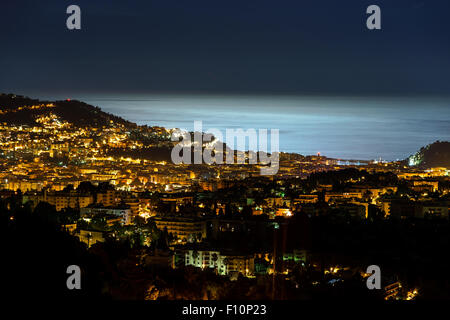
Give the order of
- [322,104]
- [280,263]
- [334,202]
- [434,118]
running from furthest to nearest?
[322,104]
[434,118]
[334,202]
[280,263]

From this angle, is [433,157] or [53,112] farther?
[53,112]

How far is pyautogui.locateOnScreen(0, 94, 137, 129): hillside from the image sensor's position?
42125mm

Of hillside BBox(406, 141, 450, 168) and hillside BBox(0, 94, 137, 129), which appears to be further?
hillside BBox(0, 94, 137, 129)

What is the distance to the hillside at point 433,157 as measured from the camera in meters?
39.6

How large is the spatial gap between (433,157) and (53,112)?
2135cm

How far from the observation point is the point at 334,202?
80.5 ft

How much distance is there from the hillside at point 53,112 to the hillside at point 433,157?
Answer: 17.5 metres

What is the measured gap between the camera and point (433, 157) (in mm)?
40094

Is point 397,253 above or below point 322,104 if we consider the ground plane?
below

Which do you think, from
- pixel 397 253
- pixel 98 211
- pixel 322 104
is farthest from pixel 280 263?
pixel 322 104

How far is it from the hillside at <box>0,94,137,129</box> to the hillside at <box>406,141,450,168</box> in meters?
17.5

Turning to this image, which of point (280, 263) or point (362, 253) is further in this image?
point (362, 253)
